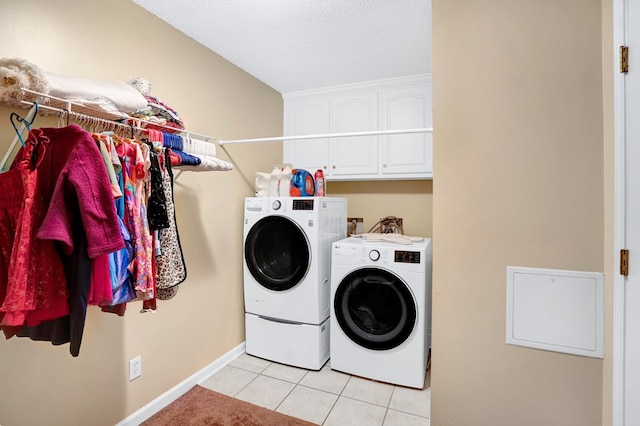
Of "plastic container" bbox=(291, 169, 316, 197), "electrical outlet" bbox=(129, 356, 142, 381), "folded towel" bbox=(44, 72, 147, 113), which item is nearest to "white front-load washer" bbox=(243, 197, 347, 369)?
"plastic container" bbox=(291, 169, 316, 197)

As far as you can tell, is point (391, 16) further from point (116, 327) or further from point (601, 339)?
point (116, 327)

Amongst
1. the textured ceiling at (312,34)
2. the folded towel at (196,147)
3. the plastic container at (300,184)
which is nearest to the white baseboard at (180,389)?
the plastic container at (300,184)

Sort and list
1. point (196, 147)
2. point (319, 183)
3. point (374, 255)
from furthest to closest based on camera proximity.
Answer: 1. point (319, 183)
2. point (374, 255)
3. point (196, 147)

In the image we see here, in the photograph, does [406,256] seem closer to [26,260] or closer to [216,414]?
[216,414]

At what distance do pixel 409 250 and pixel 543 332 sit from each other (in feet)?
3.09

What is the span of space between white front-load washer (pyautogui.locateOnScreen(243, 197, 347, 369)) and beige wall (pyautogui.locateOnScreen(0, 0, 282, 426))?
189 mm

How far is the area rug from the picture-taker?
1.81 meters

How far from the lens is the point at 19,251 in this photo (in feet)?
3.17

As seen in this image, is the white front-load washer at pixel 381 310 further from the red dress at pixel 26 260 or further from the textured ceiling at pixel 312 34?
the red dress at pixel 26 260

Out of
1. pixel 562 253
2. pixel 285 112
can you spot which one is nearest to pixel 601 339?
pixel 562 253

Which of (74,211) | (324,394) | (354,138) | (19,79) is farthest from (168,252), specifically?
(354,138)

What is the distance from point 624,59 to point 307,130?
7.94ft

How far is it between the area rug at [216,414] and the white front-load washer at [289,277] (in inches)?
21.4

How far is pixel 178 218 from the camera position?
2.05 m
